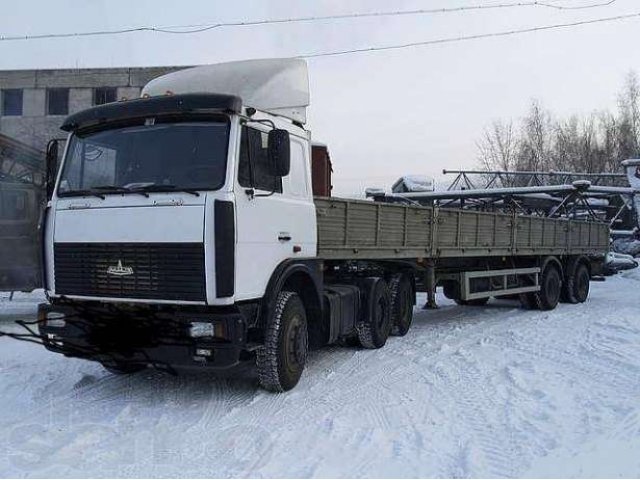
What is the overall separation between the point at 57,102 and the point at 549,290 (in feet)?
88.0

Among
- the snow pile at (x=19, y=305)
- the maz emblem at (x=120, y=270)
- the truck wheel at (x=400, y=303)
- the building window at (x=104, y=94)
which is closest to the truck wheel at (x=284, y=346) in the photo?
the maz emblem at (x=120, y=270)

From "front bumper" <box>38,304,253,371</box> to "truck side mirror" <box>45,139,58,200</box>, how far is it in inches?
48.5

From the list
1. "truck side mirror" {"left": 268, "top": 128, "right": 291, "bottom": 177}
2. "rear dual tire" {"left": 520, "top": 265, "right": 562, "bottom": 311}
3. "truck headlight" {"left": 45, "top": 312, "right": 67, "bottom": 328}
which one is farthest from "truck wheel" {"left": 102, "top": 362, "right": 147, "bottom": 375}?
"rear dual tire" {"left": 520, "top": 265, "right": 562, "bottom": 311}

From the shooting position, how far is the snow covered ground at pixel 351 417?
4.27 metres

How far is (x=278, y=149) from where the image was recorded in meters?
5.69

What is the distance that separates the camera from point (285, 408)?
18.5 ft

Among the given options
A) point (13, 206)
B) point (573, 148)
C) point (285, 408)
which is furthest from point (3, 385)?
point (573, 148)

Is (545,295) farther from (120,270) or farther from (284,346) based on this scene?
(120,270)

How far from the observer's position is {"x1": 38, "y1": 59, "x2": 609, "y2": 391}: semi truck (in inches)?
207

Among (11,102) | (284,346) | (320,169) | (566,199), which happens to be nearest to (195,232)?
(284,346)

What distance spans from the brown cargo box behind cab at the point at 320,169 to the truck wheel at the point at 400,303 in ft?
6.85

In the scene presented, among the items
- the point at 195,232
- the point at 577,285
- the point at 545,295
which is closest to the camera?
the point at 195,232

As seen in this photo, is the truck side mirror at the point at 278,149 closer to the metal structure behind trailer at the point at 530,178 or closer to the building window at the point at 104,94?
the metal structure behind trailer at the point at 530,178

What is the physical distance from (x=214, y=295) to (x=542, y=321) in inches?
309
